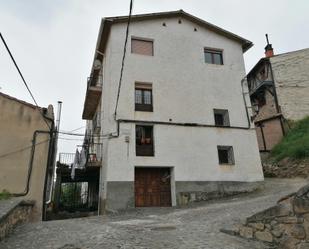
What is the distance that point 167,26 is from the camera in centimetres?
1612

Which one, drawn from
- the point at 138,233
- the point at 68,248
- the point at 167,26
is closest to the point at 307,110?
the point at 167,26

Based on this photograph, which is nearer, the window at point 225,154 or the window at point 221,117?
the window at point 225,154

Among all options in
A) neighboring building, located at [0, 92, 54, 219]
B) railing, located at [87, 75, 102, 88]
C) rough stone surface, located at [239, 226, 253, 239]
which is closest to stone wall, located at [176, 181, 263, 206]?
neighboring building, located at [0, 92, 54, 219]

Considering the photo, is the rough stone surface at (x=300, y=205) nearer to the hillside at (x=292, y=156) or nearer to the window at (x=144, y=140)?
the window at (x=144, y=140)

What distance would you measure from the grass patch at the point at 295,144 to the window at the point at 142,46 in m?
10.6

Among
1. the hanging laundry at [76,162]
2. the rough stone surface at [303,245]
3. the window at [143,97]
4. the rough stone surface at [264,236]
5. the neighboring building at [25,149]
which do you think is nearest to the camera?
the rough stone surface at [303,245]

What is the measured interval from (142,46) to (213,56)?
462cm

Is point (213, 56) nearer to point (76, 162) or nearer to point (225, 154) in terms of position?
point (225, 154)

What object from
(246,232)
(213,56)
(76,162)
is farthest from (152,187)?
(213,56)

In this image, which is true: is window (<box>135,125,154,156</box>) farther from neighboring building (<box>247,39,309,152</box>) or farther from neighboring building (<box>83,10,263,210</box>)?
neighboring building (<box>247,39,309,152</box>)

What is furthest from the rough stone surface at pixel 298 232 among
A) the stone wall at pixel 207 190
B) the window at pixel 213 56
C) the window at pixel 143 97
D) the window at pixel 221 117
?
the window at pixel 213 56

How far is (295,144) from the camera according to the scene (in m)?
17.2

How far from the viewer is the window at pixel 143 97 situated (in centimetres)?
1389

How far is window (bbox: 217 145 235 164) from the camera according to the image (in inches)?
560
